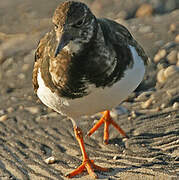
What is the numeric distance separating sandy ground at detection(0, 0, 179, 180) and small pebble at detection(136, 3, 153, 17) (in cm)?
3

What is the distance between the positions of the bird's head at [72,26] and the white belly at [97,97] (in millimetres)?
570

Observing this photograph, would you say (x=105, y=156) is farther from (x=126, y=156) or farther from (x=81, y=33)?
(x=81, y=33)

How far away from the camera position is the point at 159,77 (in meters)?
6.43

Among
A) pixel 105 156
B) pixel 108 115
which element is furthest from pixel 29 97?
pixel 105 156

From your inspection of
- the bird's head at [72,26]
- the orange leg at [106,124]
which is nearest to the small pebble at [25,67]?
the orange leg at [106,124]

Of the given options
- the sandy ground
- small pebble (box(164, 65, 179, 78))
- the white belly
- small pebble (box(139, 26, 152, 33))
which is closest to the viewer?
the white belly

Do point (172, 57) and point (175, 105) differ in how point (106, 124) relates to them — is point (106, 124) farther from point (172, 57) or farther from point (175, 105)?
point (172, 57)

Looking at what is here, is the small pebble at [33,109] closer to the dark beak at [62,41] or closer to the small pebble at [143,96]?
the small pebble at [143,96]

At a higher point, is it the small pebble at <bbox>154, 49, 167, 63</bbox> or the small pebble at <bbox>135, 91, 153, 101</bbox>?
the small pebble at <bbox>154, 49, 167, 63</bbox>

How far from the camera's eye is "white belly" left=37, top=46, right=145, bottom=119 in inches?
167

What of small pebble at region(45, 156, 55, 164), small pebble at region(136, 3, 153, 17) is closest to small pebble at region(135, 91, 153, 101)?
small pebble at region(45, 156, 55, 164)

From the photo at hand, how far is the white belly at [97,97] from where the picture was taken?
4238 mm

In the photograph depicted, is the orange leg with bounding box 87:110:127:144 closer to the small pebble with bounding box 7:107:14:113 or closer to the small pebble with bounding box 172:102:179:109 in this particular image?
the small pebble with bounding box 172:102:179:109

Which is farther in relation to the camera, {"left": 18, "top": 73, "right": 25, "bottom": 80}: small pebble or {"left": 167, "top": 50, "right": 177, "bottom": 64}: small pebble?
{"left": 18, "top": 73, "right": 25, "bottom": 80}: small pebble
